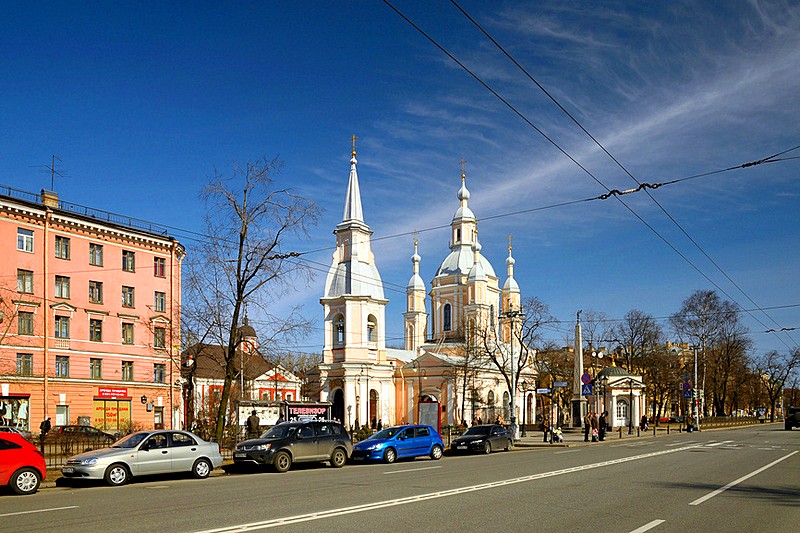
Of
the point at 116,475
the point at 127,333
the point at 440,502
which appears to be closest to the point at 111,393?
the point at 127,333

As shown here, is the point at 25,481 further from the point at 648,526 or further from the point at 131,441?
the point at 648,526

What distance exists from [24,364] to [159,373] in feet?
33.7

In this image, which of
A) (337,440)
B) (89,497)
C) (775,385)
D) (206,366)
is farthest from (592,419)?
(775,385)

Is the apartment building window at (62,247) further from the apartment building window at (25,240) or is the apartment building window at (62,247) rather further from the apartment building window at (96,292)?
the apartment building window at (96,292)

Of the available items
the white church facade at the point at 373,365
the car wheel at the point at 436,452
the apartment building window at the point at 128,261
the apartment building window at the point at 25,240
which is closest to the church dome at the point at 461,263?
the white church facade at the point at 373,365

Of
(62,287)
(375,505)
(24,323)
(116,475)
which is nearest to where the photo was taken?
(375,505)

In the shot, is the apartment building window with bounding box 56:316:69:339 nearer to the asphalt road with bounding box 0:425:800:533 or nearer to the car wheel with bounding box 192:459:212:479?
the asphalt road with bounding box 0:425:800:533

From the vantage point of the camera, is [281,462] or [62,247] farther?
[62,247]

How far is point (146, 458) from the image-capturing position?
20.6 meters

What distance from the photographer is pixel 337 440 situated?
26.2 metres

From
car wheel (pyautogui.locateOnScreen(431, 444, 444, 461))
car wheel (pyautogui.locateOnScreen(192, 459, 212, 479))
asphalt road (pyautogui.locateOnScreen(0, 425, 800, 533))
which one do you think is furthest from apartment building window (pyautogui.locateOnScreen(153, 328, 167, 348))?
asphalt road (pyautogui.locateOnScreen(0, 425, 800, 533))

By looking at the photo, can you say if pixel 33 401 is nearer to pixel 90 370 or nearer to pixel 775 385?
pixel 90 370

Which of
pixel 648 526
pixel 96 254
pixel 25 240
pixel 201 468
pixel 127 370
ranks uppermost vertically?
pixel 25 240

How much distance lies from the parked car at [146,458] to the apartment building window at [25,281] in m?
27.9
